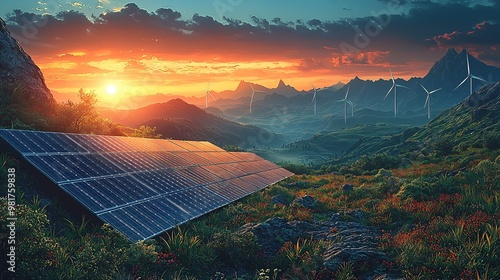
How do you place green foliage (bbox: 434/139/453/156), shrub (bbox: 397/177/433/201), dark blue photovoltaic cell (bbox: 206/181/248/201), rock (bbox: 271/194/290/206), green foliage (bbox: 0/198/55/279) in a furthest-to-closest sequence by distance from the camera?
green foliage (bbox: 434/139/453/156) < rock (bbox: 271/194/290/206) < shrub (bbox: 397/177/433/201) < dark blue photovoltaic cell (bbox: 206/181/248/201) < green foliage (bbox: 0/198/55/279)

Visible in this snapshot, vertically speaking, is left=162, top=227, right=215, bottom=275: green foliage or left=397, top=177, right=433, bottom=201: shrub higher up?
left=162, top=227, right=215, bottom=275: green foliage

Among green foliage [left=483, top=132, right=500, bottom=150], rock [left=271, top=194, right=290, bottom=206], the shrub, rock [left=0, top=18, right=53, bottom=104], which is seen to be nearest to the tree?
rock [left=0, top=18, right=53, bottom=104]

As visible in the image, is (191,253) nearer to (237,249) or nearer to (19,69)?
(237,249)

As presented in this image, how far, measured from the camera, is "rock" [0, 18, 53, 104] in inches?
1485

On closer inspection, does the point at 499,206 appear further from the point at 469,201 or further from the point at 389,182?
the point at 389,182

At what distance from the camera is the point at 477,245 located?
14.3 meters

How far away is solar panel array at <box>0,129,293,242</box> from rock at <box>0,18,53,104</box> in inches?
611

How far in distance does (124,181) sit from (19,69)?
2952 centimetres

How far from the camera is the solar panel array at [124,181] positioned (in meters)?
17.0

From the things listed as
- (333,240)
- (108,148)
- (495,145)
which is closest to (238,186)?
(108,148)

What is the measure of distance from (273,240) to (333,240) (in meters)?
3.30

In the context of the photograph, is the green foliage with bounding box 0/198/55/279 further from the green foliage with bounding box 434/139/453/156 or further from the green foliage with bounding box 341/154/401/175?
the green foliage with bounding box 434/139/453/156

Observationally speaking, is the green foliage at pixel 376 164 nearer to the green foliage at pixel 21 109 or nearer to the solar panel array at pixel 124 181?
the solar panel array at pixel 124 181

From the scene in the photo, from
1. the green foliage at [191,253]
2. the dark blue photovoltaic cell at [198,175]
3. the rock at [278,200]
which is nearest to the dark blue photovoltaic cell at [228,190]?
the dark blue photovoltaic cell at [198,175]
